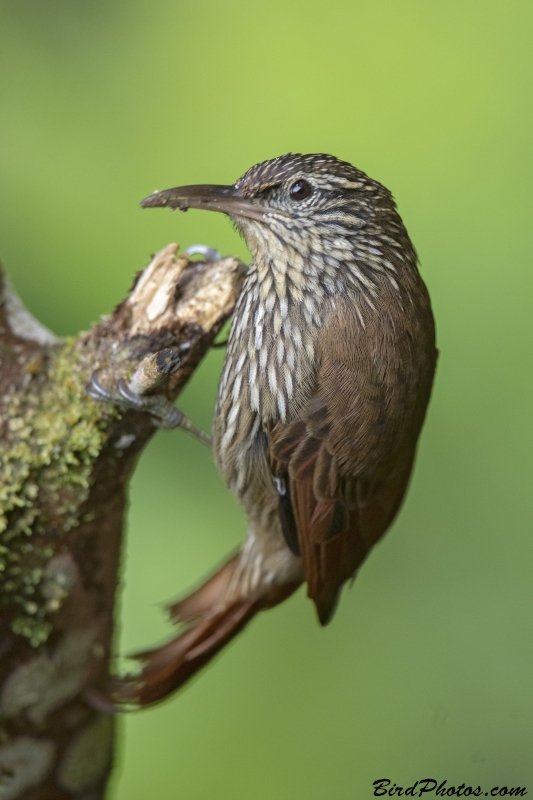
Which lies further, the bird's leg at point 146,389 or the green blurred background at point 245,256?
the green blurred background at point 245,256

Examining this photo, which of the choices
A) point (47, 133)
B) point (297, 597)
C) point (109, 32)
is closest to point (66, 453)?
point (297, 597)

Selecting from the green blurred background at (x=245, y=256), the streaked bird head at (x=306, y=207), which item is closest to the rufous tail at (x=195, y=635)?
the green blurred background at (x=245, y=256)

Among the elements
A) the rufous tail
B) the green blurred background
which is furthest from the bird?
the green blurred background

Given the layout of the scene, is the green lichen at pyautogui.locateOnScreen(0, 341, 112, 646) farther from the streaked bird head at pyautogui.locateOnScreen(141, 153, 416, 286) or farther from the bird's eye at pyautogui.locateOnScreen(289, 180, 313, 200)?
the bird's eye at pyautogui.locateOnScreen(289, 180, 313, 200)

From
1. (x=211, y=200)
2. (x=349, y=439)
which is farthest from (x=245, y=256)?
(x=349, y=439)

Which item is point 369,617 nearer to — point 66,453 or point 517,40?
point 66,453

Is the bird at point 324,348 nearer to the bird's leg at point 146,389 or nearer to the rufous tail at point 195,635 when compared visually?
the bird's leg at point 146,389
